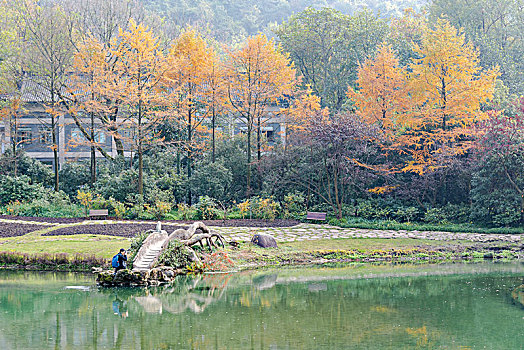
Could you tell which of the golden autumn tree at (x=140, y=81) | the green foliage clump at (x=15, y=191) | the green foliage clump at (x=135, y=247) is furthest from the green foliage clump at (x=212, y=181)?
the green foliage clump at (x=135, y=247)

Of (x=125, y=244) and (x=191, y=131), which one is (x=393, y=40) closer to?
(x=191, y=131)

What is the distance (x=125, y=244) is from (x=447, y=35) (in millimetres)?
15583

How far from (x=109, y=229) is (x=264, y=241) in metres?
5.71

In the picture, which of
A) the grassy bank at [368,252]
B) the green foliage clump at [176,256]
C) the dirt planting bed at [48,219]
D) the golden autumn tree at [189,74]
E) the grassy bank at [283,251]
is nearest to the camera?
the green foliage clump at [176,256]

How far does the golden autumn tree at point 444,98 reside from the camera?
2380 cm

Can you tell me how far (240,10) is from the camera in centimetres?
6931

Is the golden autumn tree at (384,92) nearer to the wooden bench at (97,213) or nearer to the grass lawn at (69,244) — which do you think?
the wooden bench at (97,213)

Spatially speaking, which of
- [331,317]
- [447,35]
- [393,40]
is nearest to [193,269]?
[331,317]

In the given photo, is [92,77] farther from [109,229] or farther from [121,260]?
[121,260]

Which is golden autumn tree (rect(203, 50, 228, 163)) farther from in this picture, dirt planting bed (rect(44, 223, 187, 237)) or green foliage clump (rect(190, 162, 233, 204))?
dirt planting bed (rect(44, 223, 187, 237))

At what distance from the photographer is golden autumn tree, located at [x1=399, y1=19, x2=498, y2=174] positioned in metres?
23.8

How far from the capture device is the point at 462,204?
79.2ft

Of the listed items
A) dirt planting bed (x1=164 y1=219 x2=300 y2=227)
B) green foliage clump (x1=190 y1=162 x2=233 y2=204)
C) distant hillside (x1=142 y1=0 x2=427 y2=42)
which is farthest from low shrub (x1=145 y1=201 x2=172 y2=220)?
distant hillside (x1=142 y1=0 x2=427 y2=42)

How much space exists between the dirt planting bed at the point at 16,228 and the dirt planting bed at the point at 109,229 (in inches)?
44.9
